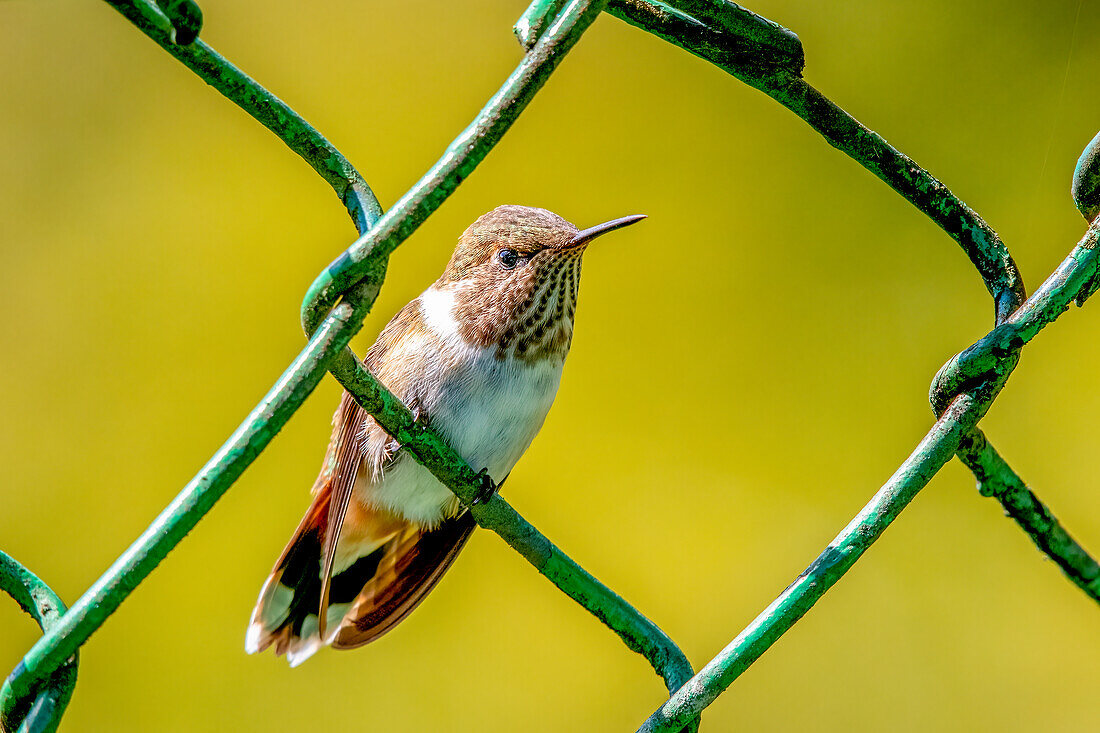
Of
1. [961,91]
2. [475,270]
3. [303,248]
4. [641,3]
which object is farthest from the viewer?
[961,91]

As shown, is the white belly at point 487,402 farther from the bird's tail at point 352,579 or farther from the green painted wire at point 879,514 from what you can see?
the green painted wire at point 879,514

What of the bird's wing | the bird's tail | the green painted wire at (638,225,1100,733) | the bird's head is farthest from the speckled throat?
the green painted wire at (638,225,1100,733)

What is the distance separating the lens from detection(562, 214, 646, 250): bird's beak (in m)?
1.63

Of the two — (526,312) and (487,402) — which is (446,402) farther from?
(526,312)

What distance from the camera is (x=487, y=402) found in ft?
7.00

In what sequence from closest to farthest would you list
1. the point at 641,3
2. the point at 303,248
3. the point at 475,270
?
the point at 641,3 → the point at 475,270 → the point at 303,248

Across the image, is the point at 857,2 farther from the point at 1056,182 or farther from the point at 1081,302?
the point at 1081,302

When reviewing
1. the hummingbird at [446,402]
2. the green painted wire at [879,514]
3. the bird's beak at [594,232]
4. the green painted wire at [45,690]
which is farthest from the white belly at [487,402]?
the green painted wire at [45,690]

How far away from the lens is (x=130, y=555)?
29.8 inches

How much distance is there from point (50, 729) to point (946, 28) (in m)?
3.48

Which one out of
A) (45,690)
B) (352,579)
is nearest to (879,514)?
(45,690)

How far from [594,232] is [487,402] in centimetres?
46

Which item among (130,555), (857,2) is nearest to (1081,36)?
(857,2)

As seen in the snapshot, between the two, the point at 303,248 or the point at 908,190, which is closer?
the point at 908,190
